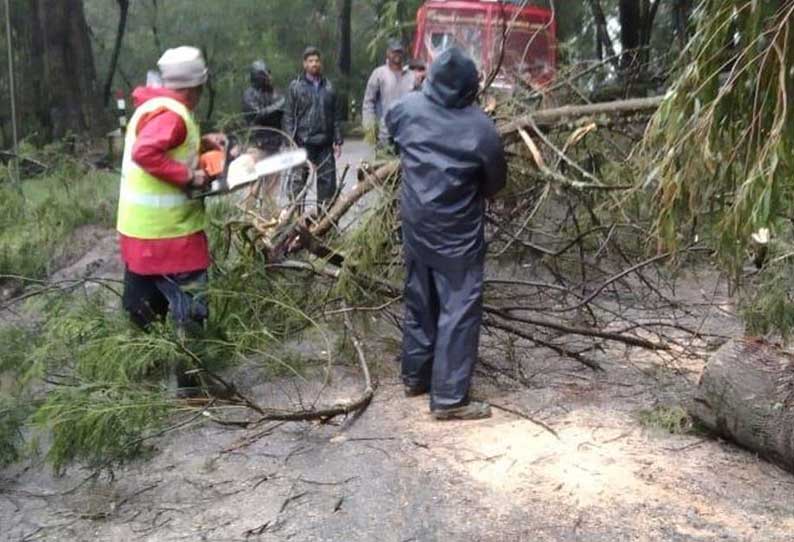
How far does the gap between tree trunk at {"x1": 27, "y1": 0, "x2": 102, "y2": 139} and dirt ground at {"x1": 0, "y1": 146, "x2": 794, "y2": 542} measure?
1283 centimetres

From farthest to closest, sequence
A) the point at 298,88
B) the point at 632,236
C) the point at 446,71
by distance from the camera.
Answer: the point at 298,88 → the point at 632,236 → the point at 446,71

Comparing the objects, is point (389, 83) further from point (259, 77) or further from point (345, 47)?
point (345, 47)

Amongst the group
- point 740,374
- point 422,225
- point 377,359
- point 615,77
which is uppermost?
point 615,77

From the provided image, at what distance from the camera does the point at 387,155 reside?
20.3ft

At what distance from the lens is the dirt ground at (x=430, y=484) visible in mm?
3900

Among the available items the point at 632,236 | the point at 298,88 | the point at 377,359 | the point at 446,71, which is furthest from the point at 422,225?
the point at 298,88

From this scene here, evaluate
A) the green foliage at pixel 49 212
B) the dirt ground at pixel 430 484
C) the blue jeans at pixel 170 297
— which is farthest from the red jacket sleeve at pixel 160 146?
Result: the green foliage at pixel 49 212

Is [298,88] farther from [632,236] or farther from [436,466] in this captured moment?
[436,466]

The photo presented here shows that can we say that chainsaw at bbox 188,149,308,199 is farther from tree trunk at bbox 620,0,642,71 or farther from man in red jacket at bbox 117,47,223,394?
tree trunk at bbox 620,0,642,71

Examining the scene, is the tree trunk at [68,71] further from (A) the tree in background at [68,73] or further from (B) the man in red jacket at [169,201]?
(B) the man in red jacket at [169,201]

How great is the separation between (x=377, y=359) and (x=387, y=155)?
1.23 metres

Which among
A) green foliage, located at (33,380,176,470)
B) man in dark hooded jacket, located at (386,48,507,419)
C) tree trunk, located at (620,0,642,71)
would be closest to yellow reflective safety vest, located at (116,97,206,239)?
green foliage, located at (33,380,176,470)

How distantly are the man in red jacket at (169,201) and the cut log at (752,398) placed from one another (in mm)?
2483

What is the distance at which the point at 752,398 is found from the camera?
4.42 m
